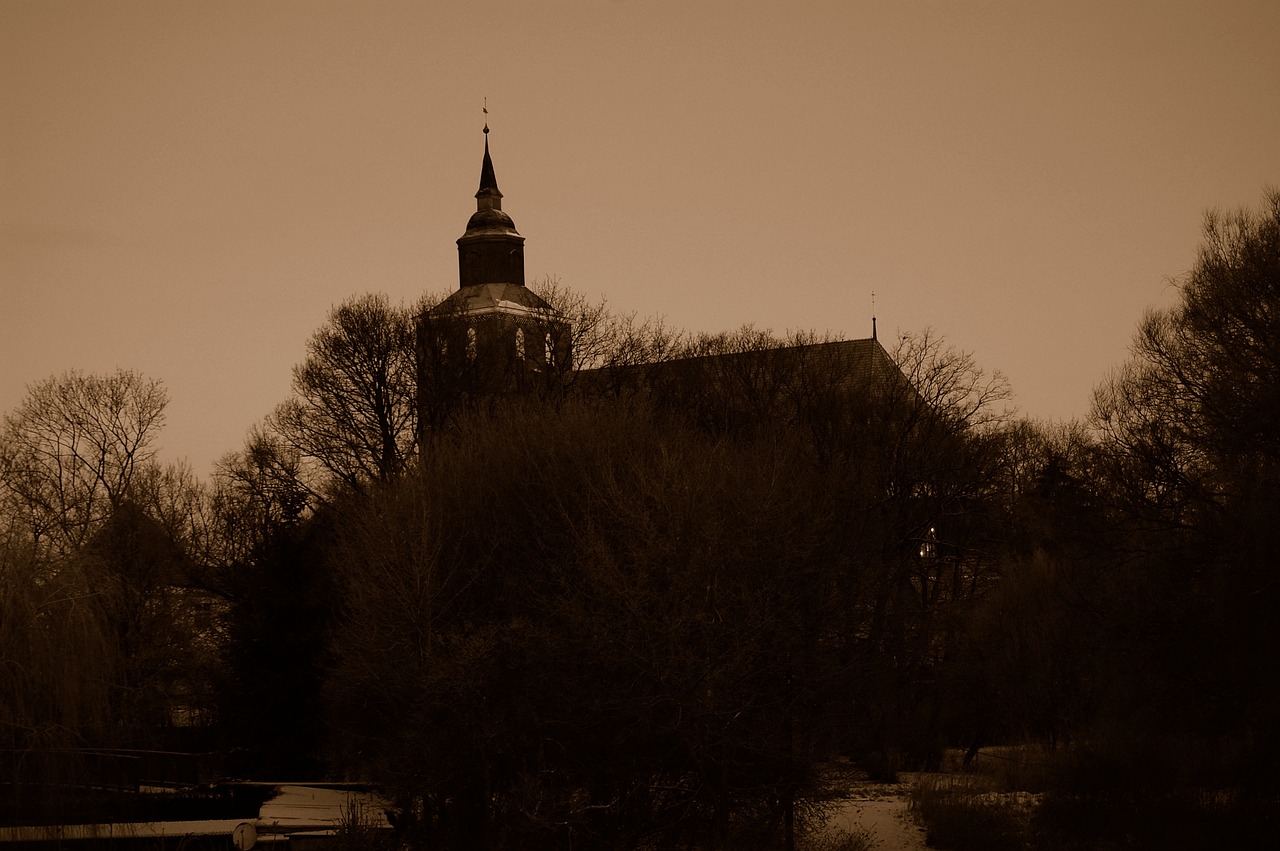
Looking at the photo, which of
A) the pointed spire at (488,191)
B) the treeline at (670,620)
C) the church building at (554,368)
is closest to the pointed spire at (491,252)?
the pointed spire at (488,191)

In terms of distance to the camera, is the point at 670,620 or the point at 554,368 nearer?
the point at 670,620

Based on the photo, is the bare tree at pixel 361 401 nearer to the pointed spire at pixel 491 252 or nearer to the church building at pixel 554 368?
the church building at pixel 554 368

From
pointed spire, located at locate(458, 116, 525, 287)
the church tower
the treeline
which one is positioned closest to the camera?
the treeline

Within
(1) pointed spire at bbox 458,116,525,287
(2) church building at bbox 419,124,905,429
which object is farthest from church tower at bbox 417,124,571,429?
(1) pointed spire at bbox 458,116,525,287

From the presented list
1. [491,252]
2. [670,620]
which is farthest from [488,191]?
[670,620]

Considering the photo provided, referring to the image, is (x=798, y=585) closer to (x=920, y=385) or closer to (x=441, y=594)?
(x=441, y=594)

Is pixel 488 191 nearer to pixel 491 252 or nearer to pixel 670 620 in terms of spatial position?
pixel 491 252

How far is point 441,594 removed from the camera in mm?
22047

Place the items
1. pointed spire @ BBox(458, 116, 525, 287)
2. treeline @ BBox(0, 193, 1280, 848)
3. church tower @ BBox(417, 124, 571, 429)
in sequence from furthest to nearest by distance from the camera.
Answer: pointed spire @ BBox(458, 116, 525, 287) → church tower @ BBox(417, 124, 571, 429) → treeline @ BBox(0, 193, 1280, 848)

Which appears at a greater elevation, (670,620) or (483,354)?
(483,354)

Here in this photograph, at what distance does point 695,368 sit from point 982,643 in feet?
33.6

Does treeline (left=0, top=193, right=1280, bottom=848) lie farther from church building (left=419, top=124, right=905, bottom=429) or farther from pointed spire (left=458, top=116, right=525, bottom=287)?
pointed spire (left=458, top=116, right=525, bottom=287)

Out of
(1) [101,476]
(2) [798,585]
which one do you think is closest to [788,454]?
(2) [798,585]

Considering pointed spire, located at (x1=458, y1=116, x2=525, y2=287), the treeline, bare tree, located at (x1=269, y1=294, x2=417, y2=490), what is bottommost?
the treeline
